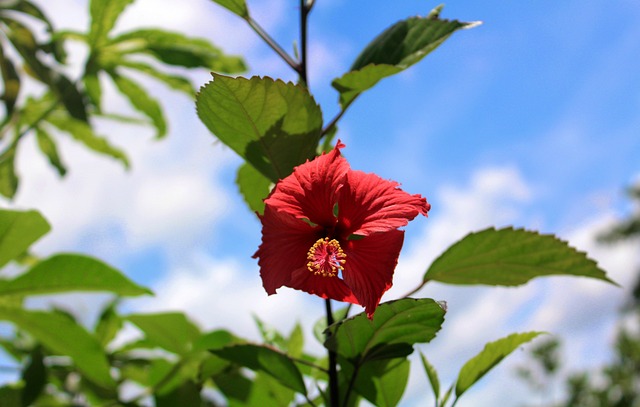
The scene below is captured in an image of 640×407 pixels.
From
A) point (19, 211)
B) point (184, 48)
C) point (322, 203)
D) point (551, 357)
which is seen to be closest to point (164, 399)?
point (19, 211)

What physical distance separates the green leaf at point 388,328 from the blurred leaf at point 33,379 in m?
0.74

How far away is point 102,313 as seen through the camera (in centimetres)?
148

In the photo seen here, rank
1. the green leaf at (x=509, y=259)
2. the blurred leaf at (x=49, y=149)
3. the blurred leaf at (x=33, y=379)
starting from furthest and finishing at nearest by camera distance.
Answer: the blurred leaf at (x=49, y=149)
the blurred leaf at (x=33, y=379)
the green leaf at (x=509, y=259)

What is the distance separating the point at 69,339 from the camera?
1.10 m

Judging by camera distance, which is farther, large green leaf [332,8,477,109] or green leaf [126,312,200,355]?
green leaf [126,312,200,355]

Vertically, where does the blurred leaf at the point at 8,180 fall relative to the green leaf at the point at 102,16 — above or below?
below

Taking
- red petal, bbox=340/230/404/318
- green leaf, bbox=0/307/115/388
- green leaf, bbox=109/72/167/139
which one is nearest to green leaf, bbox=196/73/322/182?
red petal, bbox=340/230/404/318

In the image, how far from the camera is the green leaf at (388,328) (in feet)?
1.97

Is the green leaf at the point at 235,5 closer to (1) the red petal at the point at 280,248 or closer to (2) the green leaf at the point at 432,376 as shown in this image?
(1) the red petal at the point at 280,248

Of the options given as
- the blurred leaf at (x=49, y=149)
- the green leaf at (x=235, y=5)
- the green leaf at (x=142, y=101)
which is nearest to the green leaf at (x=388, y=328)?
the green leaf at (x=235, y=5)

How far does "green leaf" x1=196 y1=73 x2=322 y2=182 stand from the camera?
65 centimetres

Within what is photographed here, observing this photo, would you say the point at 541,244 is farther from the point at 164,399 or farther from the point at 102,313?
the point at 102,313

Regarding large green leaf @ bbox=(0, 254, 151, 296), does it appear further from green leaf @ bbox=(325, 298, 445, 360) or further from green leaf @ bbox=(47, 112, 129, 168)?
green leaf @ bbox=(47, 112, 129, 168)

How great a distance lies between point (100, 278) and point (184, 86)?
3.21 feet
